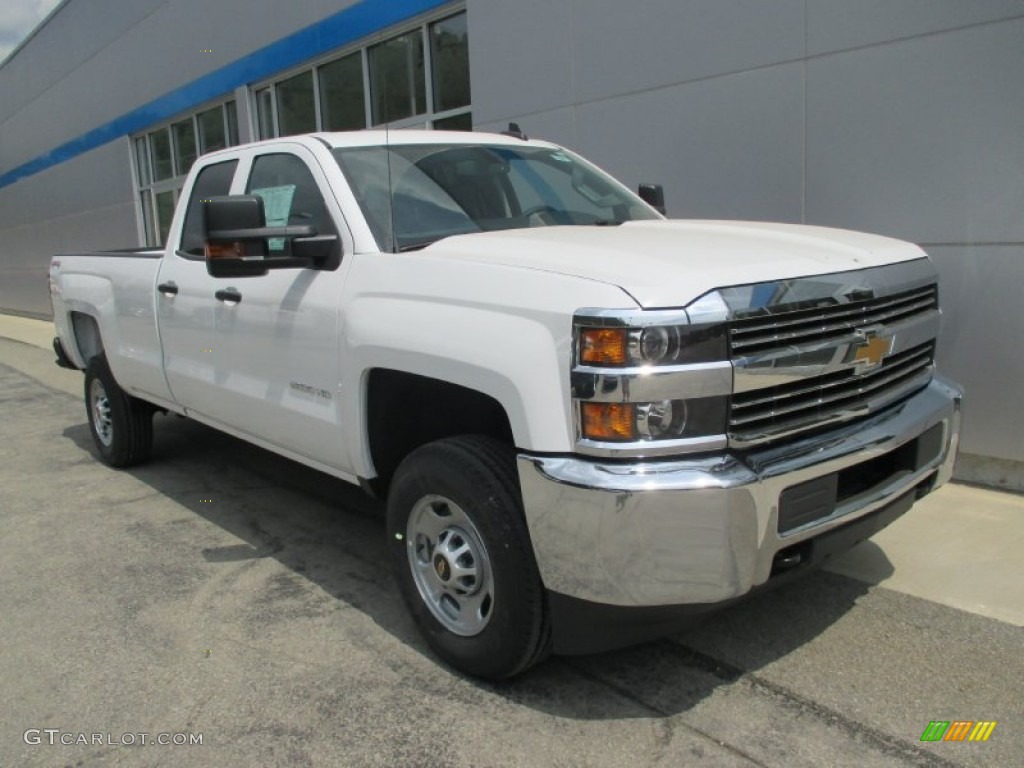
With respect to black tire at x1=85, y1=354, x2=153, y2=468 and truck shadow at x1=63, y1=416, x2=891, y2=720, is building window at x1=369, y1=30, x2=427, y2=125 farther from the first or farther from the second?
truck shadow at x1=63, y1=416, x2=891, y2=720

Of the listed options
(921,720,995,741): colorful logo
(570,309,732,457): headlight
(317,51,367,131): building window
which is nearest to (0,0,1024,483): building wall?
(317,51,367,131): building window

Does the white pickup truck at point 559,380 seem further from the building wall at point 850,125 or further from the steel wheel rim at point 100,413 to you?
the steel wheel rim at point 100,413

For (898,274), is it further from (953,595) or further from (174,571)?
(174,571)

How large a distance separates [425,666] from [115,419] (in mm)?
3773

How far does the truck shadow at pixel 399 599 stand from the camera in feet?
9.93

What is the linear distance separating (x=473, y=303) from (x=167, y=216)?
51.3 ft

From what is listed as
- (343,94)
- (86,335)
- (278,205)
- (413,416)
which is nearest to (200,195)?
(278,205)

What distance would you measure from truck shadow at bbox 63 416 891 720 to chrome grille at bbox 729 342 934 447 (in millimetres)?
734

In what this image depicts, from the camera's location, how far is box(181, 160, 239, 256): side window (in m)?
4.71

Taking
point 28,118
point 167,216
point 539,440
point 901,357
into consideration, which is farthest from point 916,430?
point 28,118

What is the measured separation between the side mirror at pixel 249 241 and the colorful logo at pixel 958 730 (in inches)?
107

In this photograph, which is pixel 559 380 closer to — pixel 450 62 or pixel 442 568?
pixel 442 568

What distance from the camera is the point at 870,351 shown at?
287 cm

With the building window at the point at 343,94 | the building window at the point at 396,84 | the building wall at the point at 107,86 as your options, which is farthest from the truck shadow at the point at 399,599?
the building window at the point at 343,94
